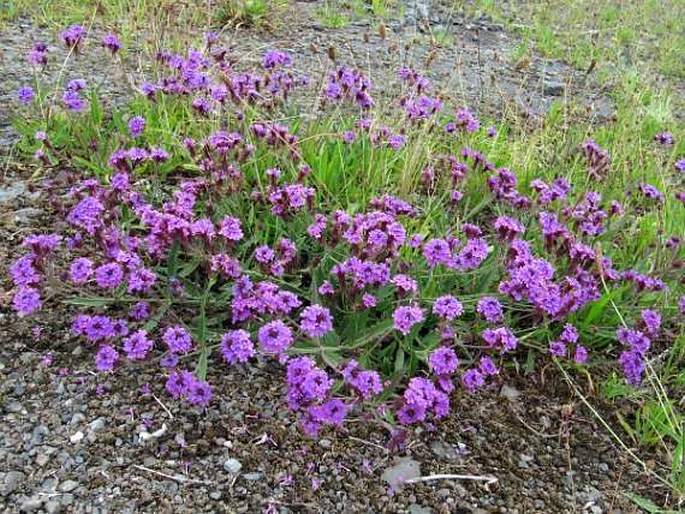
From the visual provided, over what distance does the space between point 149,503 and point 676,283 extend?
2094 mm

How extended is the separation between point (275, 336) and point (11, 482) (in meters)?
0.81

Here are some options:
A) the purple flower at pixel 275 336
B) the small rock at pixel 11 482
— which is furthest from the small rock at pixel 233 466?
the small rock at pixel 11 482

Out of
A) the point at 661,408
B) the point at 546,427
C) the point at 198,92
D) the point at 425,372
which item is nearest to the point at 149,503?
the point at 425,372

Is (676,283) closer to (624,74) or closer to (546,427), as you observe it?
(546,427)

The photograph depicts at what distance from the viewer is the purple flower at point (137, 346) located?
84.4 inches

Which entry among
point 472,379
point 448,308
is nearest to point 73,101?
point 448,308

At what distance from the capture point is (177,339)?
218 cm

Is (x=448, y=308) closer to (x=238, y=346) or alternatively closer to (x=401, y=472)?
(x=401, y=472)

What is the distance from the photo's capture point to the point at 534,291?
7.58 feet

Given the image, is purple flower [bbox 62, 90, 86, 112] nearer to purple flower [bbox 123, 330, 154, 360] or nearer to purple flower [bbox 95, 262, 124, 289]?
purple flower [bbox 95, 262, 124, 289]

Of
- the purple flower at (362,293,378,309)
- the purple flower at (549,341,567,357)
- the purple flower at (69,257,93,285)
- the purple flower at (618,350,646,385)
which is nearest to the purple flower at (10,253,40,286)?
the purple flower at (69,257,93,285)

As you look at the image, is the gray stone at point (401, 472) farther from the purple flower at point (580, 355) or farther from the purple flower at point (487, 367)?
the purple flower at point (580, 355)

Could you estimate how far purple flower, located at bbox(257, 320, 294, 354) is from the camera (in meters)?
2.08

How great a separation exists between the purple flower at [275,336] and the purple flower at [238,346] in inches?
2.4
